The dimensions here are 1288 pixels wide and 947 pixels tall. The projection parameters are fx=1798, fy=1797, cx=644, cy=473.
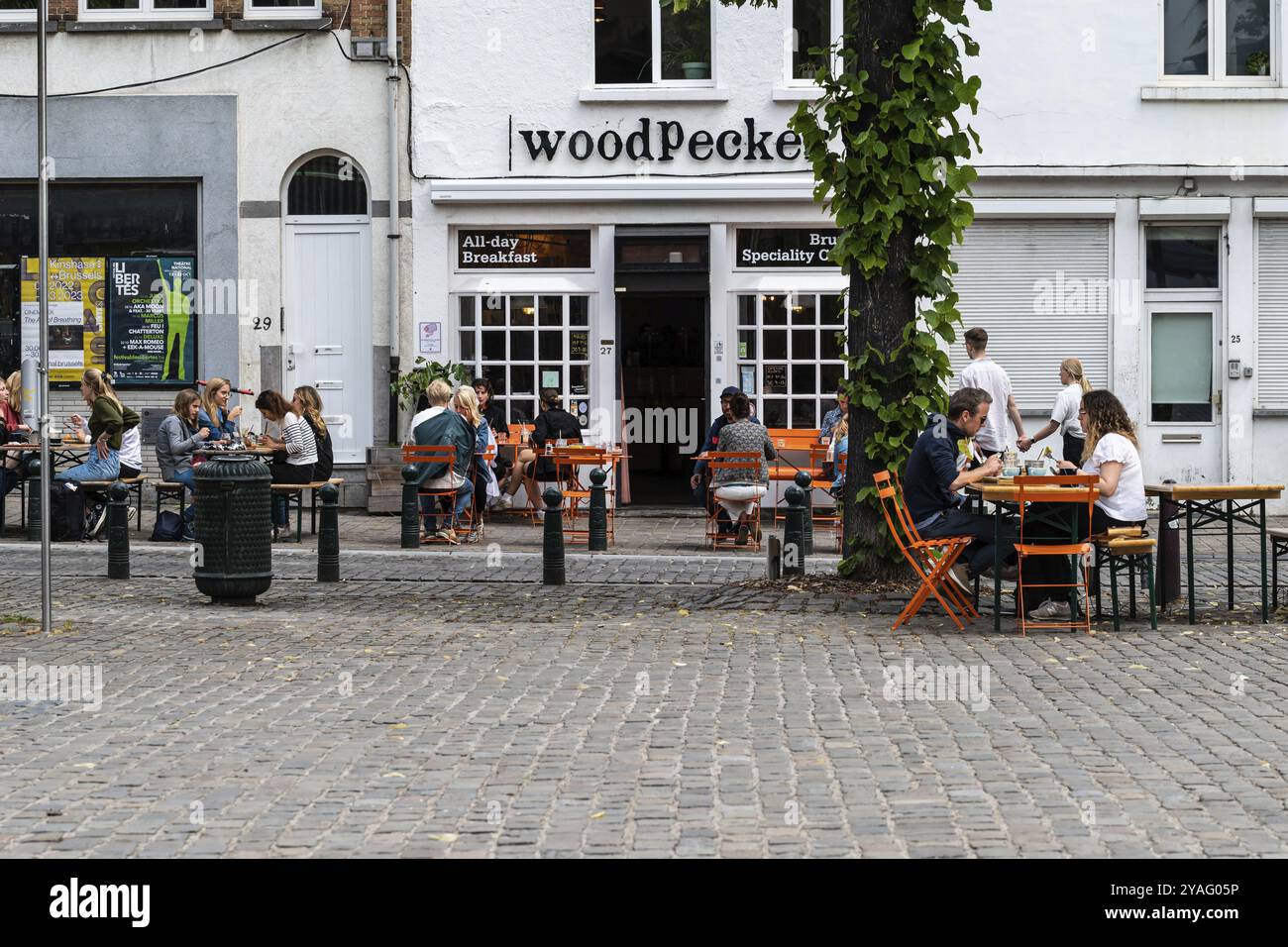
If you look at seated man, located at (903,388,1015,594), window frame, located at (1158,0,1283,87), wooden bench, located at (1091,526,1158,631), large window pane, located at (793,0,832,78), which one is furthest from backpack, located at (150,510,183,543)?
window frame, located at (1158,0,1283,87)

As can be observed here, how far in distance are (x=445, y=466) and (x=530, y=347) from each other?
4249mm

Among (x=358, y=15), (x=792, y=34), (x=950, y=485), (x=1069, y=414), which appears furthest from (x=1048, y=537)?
(x=358, y=15)

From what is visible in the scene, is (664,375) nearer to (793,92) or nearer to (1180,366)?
(793,92)

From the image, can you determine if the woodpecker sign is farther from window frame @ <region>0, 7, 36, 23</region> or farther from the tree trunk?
the tree trunk

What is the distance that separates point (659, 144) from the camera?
20938 millimetres

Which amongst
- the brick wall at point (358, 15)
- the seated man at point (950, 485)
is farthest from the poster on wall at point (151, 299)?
the seated man at point (950, 485)

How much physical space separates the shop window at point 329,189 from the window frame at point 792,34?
5.18 meters

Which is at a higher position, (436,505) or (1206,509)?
(1206,509)

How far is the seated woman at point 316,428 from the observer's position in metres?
17.7

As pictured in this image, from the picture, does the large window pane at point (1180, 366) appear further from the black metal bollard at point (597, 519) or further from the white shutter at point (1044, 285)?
the black metal bollard at point (597, 519)

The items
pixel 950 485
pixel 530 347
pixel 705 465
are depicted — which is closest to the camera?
pixel 950 485

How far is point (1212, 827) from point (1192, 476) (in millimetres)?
15456

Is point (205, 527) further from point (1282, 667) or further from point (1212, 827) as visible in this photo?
point (1212, 827)
